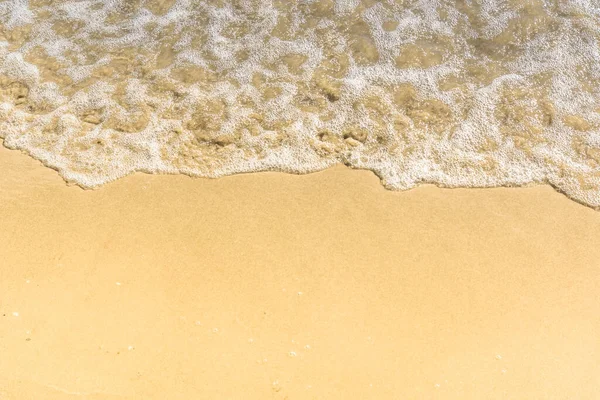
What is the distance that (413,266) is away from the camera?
2.83 m

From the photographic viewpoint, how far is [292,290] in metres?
2.70

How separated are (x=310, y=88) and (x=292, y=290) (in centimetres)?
189

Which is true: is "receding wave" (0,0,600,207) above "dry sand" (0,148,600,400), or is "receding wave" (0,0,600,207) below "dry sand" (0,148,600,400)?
above

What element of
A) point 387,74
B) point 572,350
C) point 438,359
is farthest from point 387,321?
point 387,74

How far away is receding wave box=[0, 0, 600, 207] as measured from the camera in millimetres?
3475

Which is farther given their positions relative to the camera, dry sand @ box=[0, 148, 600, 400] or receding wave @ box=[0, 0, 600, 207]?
receding wave @ box=[0, 0, 600, 207]

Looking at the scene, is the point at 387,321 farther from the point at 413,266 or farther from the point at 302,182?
the point at 302,182

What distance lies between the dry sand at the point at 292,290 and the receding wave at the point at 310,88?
0.80 feet

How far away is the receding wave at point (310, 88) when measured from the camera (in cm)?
347

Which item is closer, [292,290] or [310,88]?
[292,290]

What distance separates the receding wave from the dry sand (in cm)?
25

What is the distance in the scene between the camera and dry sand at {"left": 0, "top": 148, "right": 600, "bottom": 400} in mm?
2373

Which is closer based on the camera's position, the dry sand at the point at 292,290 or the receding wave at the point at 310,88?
the dry sand at the point at 292,290

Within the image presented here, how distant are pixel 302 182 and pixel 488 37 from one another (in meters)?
2.41
